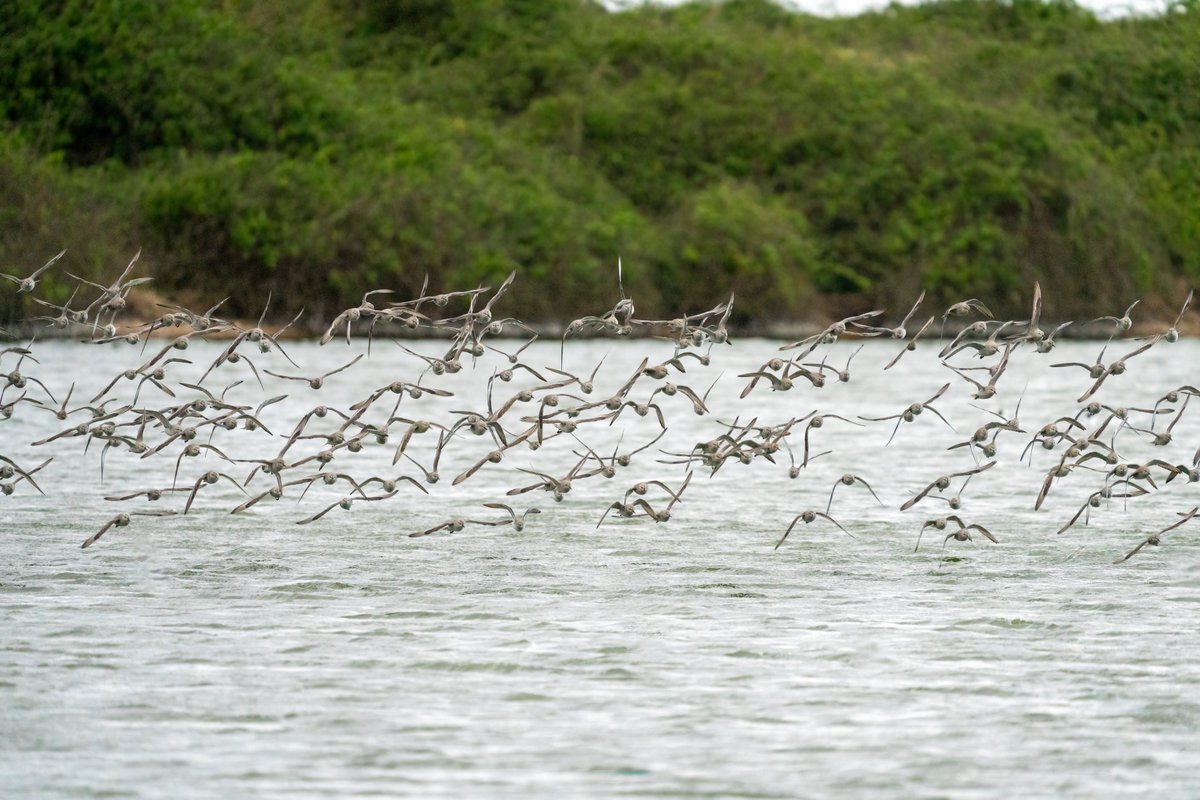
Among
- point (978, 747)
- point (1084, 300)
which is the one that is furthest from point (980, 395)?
point (1084, 300)

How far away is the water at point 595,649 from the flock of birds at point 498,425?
0.33 m

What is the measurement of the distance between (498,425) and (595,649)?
219 cm

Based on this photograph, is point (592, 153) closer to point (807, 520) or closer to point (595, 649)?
point (807, 520)

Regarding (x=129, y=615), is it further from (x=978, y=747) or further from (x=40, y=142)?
(x=40, y=142)

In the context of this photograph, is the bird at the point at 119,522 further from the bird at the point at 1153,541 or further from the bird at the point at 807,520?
the bird at the point at 1153,541

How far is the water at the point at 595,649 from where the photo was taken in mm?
7781

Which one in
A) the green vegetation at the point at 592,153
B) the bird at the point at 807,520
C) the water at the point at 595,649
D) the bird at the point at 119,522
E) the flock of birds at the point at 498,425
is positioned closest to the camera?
the water at the point at 595,649

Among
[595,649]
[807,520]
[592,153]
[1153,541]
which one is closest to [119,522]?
[595,649]

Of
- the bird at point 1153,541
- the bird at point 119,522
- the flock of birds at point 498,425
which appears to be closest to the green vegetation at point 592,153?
the flock of birds at point 498,425

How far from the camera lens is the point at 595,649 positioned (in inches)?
396

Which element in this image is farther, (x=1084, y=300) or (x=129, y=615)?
(x=1084, y=300)

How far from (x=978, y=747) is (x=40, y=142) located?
3817 centimetres

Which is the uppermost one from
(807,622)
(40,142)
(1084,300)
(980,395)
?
(980,395)

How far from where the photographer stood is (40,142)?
4306 cm
